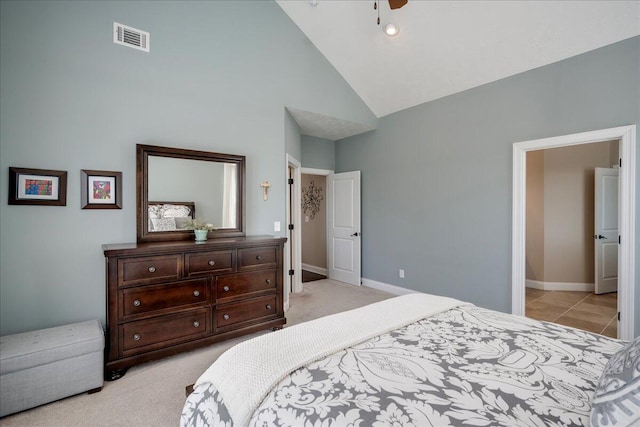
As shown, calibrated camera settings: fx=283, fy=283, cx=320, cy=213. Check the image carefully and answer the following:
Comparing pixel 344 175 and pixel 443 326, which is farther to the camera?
pixel 344 175

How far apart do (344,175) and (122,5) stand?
3.72m

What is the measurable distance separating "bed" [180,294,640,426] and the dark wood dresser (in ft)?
4.86

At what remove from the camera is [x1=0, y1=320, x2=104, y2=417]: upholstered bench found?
1.78 metres

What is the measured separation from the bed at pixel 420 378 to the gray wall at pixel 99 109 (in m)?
2.12

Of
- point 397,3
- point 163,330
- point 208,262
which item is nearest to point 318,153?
point 397,3

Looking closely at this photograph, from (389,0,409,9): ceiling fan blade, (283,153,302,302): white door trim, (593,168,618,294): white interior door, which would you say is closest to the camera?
(389,0,409,9): ceiling fan blade

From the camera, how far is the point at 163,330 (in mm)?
2381

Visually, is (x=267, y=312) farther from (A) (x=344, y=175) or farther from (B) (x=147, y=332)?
(A) (x=344, y=175)

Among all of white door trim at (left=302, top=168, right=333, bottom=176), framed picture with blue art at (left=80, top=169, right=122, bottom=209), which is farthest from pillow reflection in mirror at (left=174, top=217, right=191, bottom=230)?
white door trim at (left=302, top=168, right=333, bottom=176)

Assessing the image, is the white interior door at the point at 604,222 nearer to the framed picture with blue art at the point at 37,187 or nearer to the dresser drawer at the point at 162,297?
the dresser drawer at the point at 162,297

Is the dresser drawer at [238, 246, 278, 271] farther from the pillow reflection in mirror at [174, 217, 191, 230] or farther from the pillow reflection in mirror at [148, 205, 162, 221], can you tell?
the pillow reflection in mirror at [148, 205, 162, 221]

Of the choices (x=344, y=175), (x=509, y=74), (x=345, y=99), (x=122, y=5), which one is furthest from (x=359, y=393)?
(x=344, y=175)

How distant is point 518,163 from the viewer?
322 centimetres

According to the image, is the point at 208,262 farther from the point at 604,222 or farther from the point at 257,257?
the point at 604,222
